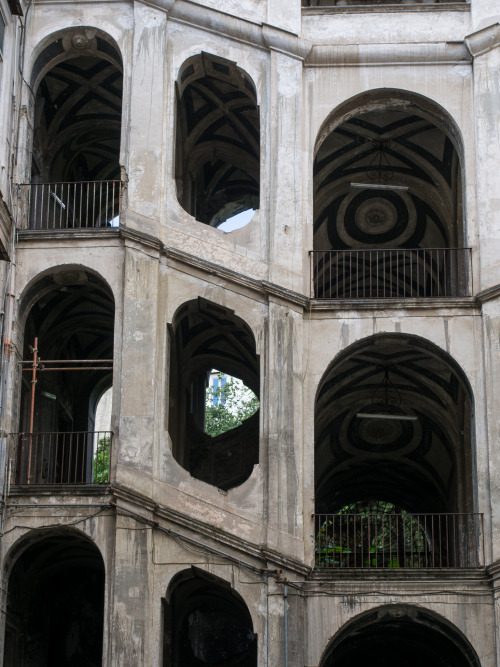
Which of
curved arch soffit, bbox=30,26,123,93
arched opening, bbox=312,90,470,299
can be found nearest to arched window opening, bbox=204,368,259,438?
arched opening, bbox=312,90,470,299

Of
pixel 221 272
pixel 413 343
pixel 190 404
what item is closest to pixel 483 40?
pixel 413 343

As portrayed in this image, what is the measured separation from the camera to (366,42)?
25016 mm

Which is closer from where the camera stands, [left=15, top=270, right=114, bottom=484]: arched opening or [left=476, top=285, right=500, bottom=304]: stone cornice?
[left=476, top=285, right=500, bottom=304]: stone cornice

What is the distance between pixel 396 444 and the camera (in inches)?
1209

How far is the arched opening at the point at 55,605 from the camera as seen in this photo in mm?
23812

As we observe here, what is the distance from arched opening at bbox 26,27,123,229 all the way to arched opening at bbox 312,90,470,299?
4.36 m

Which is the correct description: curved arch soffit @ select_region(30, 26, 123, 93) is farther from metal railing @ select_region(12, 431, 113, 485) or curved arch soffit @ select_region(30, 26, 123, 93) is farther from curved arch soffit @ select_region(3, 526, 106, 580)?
curved arch soffit @ select_region(3, 526, 106, 580)

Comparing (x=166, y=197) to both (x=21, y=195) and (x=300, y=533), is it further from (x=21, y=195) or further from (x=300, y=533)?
(x=300, y=533)

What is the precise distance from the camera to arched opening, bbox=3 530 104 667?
23.8 metres

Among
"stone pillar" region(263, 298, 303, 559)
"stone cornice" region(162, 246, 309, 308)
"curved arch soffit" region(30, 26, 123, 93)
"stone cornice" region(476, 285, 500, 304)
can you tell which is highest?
"curved arch soffit" region(30, 26, 123, 93)

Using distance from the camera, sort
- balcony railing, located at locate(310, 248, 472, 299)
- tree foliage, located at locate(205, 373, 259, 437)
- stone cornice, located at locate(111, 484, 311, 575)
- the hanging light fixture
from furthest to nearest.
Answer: tree foliage, located at locate(205, 373, 259, 437) < balcony railing, located at locate(310, 248, 472, 299) < the hanging light fixture < stone cornice, located at locate(111, 484, 311, 575)

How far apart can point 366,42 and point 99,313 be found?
7499 millimetres

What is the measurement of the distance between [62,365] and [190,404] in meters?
2.78

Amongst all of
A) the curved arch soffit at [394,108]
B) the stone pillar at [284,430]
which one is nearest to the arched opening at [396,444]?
the stone pillar at [284,430]
